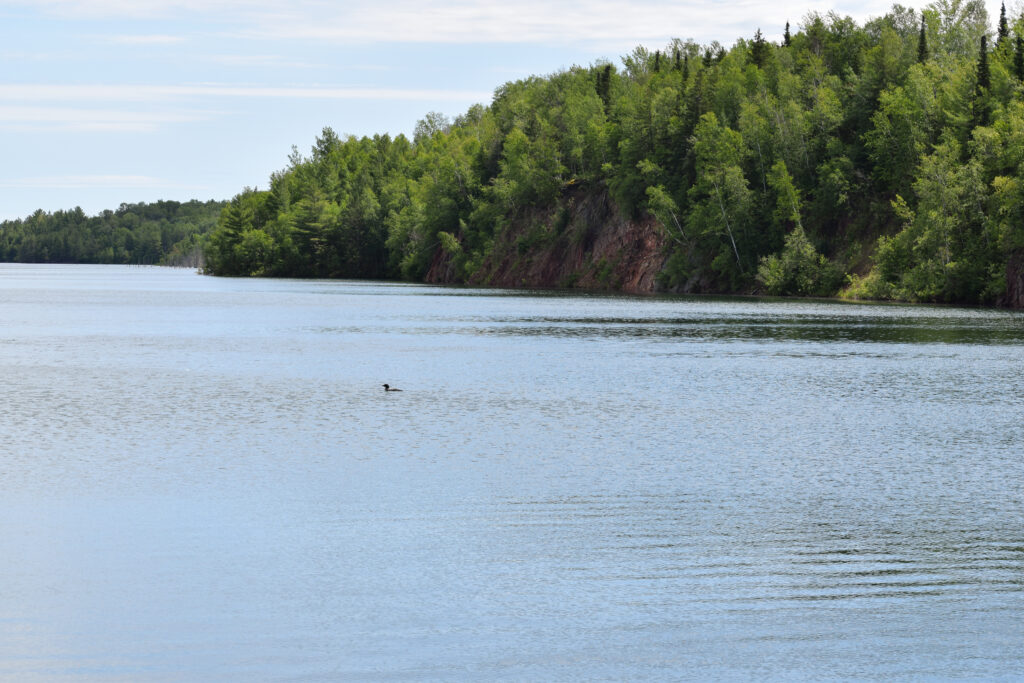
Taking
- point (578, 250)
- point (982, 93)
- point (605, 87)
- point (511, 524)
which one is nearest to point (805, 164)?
point (982, 93)

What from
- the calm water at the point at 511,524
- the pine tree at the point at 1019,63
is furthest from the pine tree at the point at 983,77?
the calm water at the point at 511,524

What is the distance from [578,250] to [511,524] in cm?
14509

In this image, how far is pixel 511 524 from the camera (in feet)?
64.7

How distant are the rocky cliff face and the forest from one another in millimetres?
574

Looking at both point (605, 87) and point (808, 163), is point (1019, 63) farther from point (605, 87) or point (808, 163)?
point (605, 87)

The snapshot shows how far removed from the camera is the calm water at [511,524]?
13.4 meters

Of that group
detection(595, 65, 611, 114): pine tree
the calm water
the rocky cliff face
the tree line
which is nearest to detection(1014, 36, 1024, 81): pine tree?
the tree line

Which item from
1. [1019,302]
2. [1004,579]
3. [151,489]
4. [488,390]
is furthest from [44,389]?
[1019,302]

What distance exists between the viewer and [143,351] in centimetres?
5681

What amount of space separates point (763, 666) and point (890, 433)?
18778 mm

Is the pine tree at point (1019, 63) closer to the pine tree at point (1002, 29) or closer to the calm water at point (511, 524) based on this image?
the pine tree at point (1002, 29)

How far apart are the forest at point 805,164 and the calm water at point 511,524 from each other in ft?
203

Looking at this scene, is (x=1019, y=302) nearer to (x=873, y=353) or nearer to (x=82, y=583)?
(x=873, y=353)

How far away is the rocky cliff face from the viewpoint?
151750 millimetres
